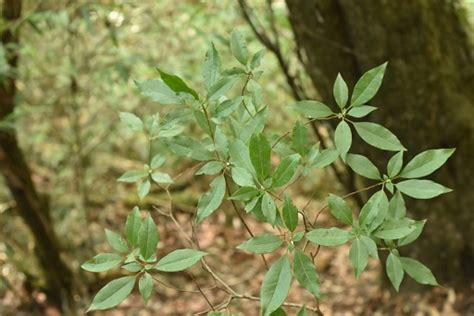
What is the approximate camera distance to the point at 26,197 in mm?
3348

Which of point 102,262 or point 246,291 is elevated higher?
point 102,262

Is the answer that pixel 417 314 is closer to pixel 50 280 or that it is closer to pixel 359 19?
pixel 359 19

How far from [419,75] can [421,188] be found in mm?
1541

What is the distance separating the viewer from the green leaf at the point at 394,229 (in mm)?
1084

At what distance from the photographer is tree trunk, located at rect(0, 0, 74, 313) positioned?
10.1 ft

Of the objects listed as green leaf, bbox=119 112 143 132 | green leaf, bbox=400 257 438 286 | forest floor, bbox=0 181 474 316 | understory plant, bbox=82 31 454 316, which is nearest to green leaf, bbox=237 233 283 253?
understory plant, bbox=82 31 454 316

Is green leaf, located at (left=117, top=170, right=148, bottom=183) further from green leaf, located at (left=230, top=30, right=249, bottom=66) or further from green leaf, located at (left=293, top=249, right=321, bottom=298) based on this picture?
green leaf, located at (left=293, top=249, right=321, bottom=298)

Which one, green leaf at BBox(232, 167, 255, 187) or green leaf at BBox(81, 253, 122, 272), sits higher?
green leaf at BBox(232, 167, 255, 187)

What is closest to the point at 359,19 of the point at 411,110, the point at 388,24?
the point at 388,24

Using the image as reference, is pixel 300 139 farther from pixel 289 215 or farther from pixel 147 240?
pixel 147 240

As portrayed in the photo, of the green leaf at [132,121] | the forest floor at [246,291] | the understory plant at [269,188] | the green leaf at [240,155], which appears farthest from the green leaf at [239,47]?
the forest floor at [246,291]

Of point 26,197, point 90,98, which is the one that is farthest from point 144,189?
point 90,98

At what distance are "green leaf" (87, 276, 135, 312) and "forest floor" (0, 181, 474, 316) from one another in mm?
1626

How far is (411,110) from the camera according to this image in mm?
2623
